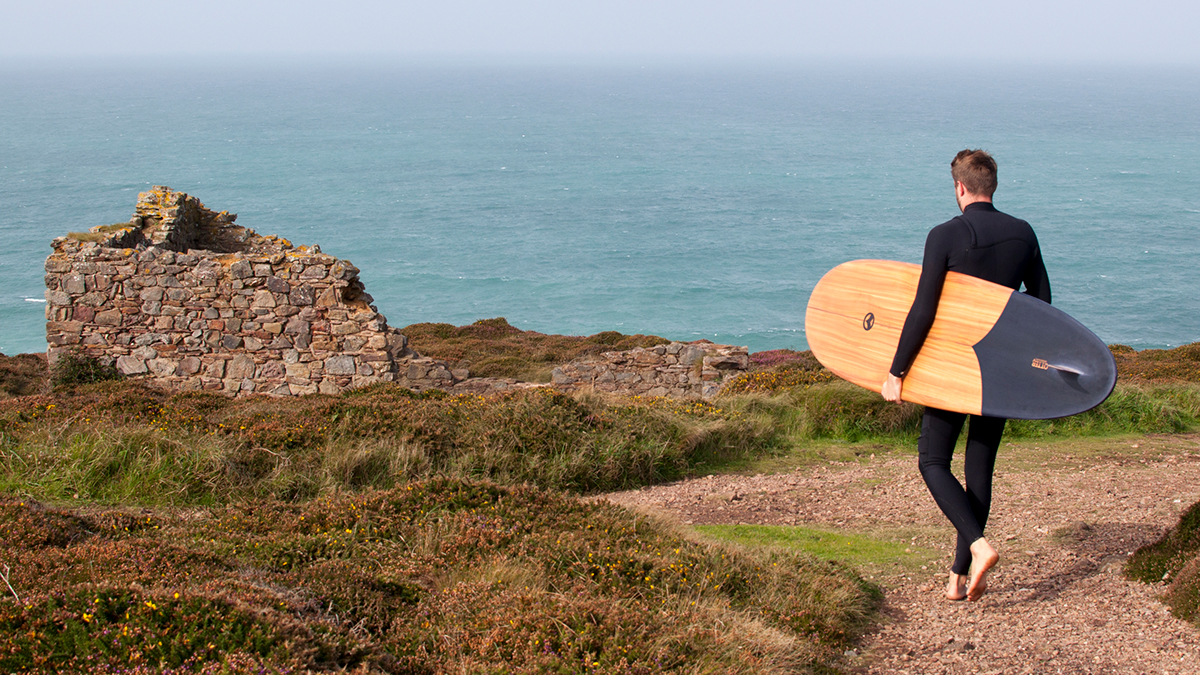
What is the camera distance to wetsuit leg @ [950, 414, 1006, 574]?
179 inches

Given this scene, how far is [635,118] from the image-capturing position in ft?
548

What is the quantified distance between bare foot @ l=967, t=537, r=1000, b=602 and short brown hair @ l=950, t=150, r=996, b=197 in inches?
71.1

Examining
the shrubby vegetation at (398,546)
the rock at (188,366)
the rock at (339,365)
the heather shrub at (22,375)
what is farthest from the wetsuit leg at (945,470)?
the heather shrub at (22,375)

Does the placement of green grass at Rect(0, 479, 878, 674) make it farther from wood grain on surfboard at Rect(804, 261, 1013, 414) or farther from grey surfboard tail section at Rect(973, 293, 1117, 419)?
grey surfboard tail section at Rect(973, 293, 1117, 419)

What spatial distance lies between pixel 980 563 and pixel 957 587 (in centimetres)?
57

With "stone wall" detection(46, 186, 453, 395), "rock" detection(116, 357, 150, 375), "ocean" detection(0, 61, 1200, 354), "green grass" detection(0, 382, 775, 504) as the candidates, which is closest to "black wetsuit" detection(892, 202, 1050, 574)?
"green grass" detection(0, 382, 775, 504)

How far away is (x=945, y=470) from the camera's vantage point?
4531 millimetres

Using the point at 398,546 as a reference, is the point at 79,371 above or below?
below

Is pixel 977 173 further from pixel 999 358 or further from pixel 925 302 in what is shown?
pixel 999 358

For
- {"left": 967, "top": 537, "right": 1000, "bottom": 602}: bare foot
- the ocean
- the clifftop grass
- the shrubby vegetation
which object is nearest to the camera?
the shrubby vegetation

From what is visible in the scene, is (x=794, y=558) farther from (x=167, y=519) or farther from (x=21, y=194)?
(x=21, y=194)

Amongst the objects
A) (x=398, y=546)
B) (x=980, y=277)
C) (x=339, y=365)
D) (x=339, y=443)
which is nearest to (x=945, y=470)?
(x=980, y=277)

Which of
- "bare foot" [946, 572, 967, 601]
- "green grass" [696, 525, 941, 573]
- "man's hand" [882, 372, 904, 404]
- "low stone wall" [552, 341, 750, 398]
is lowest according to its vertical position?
"low stone wall" [552, 341, 750, 398]

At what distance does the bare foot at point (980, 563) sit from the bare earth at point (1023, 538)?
23 centimetres
